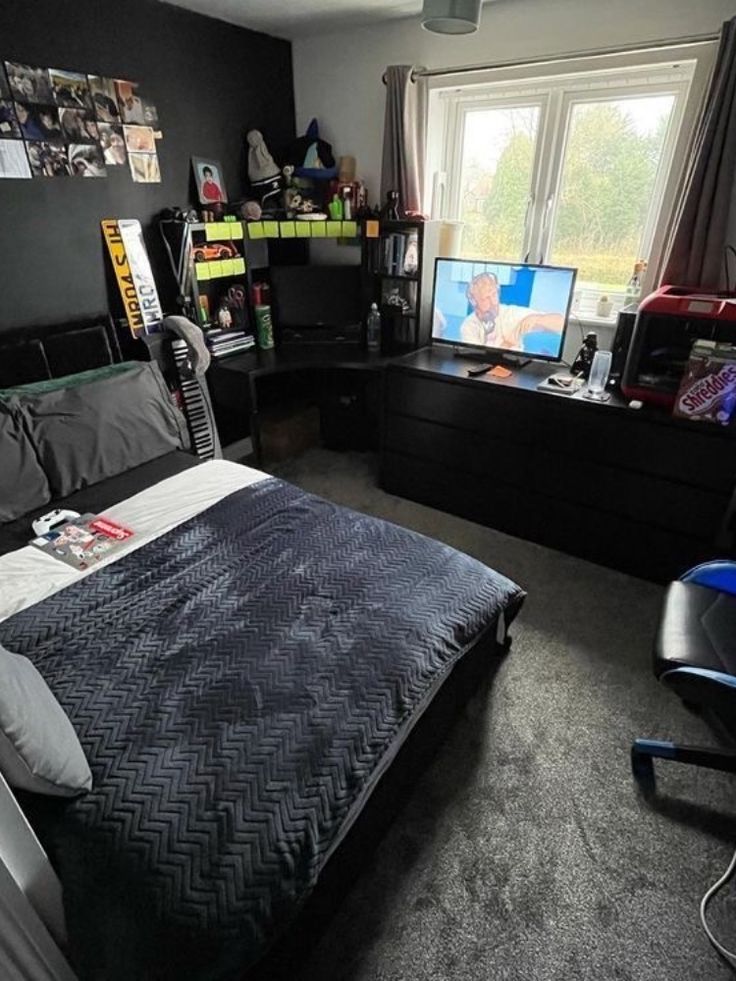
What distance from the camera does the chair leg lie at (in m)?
1.55

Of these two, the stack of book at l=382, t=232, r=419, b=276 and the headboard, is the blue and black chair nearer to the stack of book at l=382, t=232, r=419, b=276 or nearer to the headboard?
the stack of book at l=382, t=232, r=419, b=276

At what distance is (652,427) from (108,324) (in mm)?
2556

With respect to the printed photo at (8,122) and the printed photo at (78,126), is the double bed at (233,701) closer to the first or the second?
the printed photo at (8,122)

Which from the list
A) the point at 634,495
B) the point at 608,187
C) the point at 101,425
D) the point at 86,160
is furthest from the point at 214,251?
the point at 634,495

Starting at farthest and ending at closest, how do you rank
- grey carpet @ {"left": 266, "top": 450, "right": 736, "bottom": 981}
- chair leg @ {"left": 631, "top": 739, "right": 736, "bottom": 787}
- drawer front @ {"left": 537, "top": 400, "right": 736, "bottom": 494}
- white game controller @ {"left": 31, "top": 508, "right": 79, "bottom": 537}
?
drawer front @ {"left": 537, "top": 400, "right": 736, "bottom": 494} < white game controller @ {"left": 31, "top": 508, "right": 79, "bottom": 537} < chair leg @ {"left": 631, "top": 739, "right": 736, "bottom": 787} < grey carpet @ {"left": 266, "top": 450, "right": 736, "bottom": 981}

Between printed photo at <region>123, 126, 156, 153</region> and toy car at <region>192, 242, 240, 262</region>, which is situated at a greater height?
printed photo at <region>123, 126, 156, 153</region>

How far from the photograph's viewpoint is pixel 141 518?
1934 mm

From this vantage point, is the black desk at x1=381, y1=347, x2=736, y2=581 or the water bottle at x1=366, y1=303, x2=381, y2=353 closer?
the black desk at x1=381, y1=347, x2=736, y2=581

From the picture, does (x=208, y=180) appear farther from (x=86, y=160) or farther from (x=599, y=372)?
(x=599, y=372)

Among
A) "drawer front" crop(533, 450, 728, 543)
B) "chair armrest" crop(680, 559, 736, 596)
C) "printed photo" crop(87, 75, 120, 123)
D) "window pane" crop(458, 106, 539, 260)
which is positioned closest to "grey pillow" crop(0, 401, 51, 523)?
"printed photo" crop(87, 75, 120, 123)

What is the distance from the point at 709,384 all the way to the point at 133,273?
8.73 ft

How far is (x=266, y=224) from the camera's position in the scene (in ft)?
10.4

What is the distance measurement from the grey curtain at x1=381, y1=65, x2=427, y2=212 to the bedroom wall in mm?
151

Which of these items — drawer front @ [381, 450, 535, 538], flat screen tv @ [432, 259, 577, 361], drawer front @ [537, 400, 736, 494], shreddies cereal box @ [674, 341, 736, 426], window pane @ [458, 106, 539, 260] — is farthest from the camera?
window pane @ [458, 106, 539, 260]
